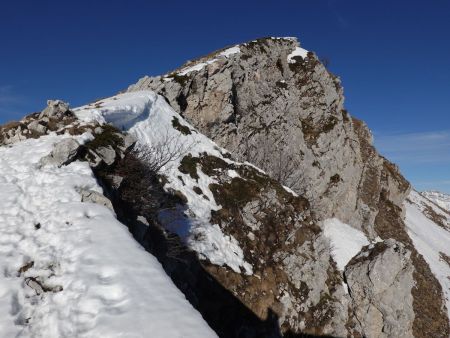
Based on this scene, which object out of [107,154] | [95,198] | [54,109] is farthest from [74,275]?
[54,109]

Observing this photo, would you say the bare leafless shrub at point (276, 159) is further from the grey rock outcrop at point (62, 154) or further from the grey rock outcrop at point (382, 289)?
the grey rock outcrop at point (62, 154)

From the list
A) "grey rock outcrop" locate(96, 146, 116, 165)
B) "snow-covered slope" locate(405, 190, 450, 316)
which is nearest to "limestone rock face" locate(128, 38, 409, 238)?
"snow-covered slope" locate(405, 190, 450, 316)

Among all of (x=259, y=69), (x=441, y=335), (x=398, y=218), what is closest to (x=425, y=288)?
(x=441, y=335)

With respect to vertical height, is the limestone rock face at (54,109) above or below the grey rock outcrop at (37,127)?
above

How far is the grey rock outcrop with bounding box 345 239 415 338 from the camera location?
2789 cm

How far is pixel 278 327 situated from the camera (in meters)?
20.5

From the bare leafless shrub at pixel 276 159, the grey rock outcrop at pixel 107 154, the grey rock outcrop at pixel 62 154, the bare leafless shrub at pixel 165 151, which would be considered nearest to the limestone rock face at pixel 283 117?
the bare leafless shrub at pixel 276 159

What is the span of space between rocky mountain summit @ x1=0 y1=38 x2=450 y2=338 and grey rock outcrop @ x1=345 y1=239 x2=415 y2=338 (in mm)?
110

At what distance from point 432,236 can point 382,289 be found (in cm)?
5239

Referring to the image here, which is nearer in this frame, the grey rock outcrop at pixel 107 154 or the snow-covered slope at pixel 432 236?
the grey rock outcrop at pixel 107 154

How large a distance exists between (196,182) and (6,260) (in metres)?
15.2

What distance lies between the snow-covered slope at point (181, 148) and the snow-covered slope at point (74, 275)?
8157mm

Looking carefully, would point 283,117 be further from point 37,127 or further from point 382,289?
point 37,127

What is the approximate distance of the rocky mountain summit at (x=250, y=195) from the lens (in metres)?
17.8
